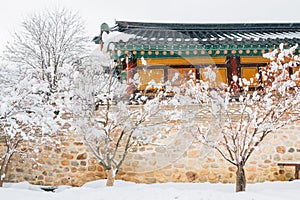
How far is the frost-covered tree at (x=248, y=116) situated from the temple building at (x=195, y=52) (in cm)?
97

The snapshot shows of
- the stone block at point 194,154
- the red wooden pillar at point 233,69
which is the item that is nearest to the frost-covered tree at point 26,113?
the stone block at point 194,154

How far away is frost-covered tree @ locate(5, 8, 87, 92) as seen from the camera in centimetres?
1262

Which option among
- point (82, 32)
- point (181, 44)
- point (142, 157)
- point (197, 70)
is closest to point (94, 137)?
point (142, 157)

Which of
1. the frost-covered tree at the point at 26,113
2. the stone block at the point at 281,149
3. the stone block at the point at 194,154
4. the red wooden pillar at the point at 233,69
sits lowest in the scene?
the stone block at the point at 194,154

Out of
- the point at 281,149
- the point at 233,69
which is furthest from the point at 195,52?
the point at 281,149

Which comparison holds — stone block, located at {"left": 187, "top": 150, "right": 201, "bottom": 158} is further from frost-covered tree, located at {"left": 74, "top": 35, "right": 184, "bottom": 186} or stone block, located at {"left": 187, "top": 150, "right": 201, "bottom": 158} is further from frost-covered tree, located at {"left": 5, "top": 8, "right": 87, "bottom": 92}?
frost-covered tree, located at {"left": 5, "top": 8, "right": 87, "bottom": 92}

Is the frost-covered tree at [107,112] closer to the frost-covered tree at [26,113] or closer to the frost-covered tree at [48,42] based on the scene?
the frost-covered tree at [26,113]

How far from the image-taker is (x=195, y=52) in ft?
27.5

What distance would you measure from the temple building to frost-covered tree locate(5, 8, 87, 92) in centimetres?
286

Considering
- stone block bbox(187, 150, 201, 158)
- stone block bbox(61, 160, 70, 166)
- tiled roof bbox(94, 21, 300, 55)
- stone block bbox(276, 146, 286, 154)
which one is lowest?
stone block bbox(61, 160, 70, 166)

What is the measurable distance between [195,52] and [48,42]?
741 cm

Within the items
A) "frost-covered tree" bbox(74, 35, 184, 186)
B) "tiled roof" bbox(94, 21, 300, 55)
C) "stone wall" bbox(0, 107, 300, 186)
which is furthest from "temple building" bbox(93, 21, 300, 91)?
"stone wall" bbox(0, 107, 300, 186)

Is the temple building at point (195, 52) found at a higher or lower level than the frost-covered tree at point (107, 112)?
higher

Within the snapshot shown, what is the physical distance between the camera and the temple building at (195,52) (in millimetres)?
8250
